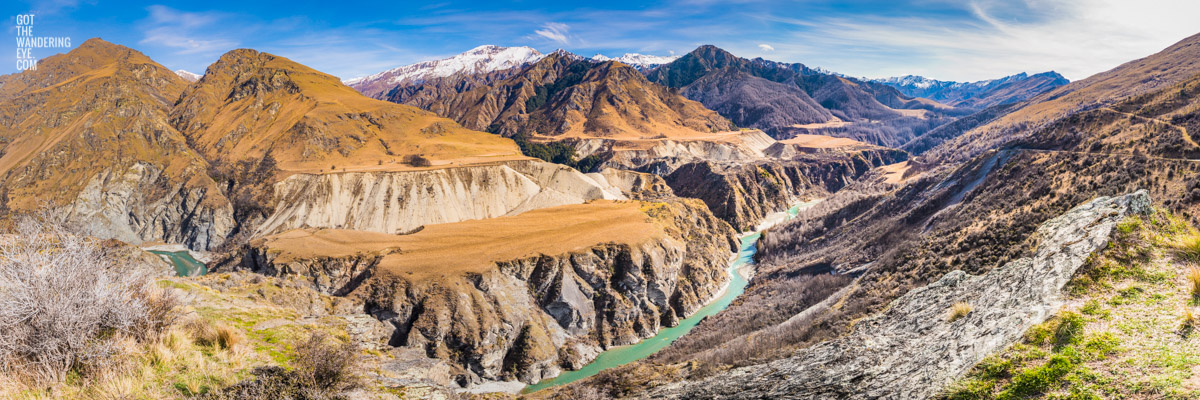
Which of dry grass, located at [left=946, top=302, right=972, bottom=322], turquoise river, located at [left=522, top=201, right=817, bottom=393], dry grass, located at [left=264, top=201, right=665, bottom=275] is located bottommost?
turquoise river, located at [left=522, top=201, right=817, bottom=393]

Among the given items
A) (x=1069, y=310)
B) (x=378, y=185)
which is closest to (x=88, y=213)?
(x=378, y=185)

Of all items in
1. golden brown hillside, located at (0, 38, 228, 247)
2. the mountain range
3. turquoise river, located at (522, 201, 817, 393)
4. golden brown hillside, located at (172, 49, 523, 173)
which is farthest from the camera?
→ golden brown hillside, located at (172, 49, 523, 173)

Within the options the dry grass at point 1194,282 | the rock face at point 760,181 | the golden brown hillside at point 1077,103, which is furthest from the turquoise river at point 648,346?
the golden brown hillside at point 1077,103

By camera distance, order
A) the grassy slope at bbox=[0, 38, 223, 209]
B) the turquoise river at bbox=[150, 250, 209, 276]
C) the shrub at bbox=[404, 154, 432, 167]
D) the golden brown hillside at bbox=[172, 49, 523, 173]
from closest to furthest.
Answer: the turquoise river at bbox=[150, 250, 209, 276] → the grassy slope at bbox=[0, 38, 223, 209] → the shrub at bbox=[404, 154, 432, 167] → the golden brown hillside at bbox=[172, 49, 523, 173]

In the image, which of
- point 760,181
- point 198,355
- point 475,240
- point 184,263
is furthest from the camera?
point 760,181

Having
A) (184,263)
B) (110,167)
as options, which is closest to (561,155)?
(184,263)

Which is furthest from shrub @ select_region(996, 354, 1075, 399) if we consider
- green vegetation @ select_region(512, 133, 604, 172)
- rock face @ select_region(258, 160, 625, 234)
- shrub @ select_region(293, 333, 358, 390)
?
green vegetation @ select_region(512, 133, 604, 172)

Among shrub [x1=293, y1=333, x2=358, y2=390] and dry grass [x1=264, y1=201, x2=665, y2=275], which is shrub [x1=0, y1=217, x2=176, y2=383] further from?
dry grass [x1=264, y1=201, x2=665, y2=275]

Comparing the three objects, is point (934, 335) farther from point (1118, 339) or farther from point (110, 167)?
point (110, 167)
